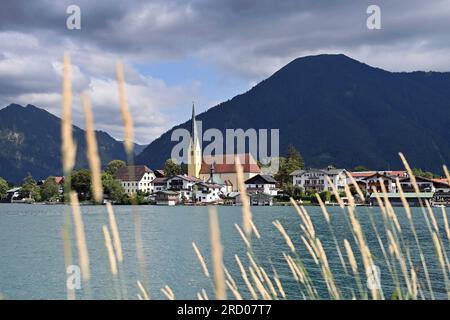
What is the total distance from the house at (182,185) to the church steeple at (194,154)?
19.5 m

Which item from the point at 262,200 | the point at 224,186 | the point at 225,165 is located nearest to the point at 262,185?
the point at 262,200

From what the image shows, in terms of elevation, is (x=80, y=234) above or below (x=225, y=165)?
below

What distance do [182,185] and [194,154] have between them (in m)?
25.6

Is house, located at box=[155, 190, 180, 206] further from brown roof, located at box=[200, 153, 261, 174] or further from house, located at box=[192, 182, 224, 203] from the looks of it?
brown roof, located at box=[200, 153, 261, 174]

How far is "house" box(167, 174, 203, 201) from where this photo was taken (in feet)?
425

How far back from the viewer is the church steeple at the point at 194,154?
156125mm

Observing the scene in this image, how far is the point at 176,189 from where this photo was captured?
13338 cm

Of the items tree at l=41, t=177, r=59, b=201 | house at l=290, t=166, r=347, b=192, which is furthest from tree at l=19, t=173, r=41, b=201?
house at l=290, t=166, r=347, b=192

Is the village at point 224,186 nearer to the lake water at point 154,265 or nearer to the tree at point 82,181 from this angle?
the tree at point 82,181

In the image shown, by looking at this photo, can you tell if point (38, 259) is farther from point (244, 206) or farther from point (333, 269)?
point (244, 206)

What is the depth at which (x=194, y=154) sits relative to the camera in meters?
159

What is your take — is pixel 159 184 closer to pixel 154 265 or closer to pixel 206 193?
pixel 206 193

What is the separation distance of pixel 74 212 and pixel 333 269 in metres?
21.2
